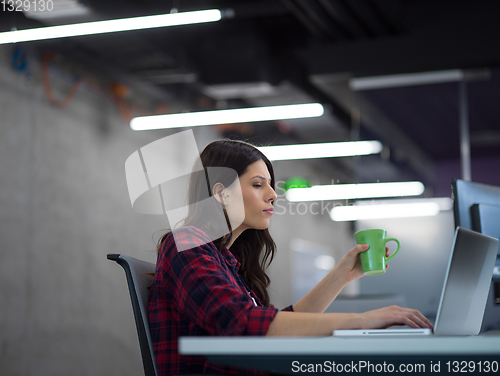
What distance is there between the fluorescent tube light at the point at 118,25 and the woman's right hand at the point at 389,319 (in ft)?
6.36

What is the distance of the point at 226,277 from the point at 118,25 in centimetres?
177

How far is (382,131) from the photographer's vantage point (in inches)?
208

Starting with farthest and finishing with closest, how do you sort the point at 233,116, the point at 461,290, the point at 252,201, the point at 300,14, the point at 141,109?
the point at 141,109
the point at 300,14
the point at 233,116
the point at 252,201
the point at 461,290

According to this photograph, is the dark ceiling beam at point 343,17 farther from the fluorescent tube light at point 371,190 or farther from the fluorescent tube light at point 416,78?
the fluorescent tube light at point 371,190

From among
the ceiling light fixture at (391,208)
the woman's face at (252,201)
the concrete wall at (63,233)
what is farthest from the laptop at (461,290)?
the ceiling light fixture at (391,208)

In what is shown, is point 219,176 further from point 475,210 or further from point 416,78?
point 416,78

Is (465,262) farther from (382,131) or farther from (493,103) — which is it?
(493,103)

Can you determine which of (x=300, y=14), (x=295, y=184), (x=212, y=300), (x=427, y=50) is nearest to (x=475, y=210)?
(x=212, y=300)

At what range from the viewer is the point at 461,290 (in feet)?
3.31

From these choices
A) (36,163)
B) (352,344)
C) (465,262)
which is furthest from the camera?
(36,163)

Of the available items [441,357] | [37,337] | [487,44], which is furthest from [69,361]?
[487,44]

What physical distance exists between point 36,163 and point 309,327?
325 centimetres

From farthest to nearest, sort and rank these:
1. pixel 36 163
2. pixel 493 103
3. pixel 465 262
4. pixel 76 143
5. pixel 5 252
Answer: pixel 493 103, pixel 76 143, pixel 36 163, pixel 5 252, pixel 465 262

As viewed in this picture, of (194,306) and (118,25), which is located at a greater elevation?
(118,25)
